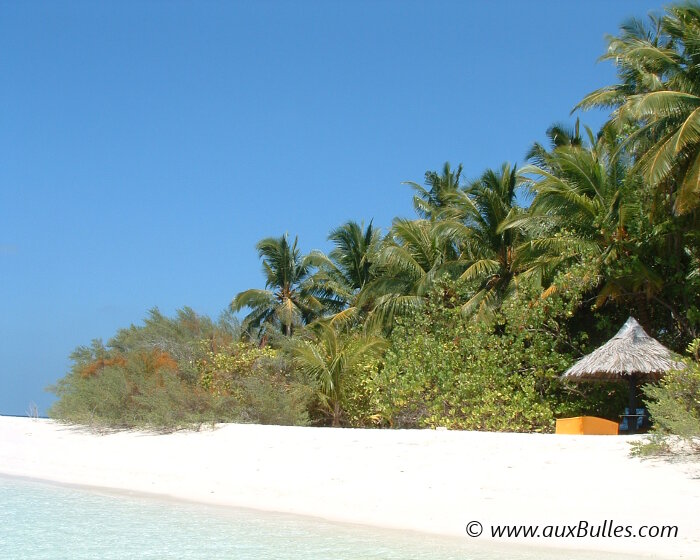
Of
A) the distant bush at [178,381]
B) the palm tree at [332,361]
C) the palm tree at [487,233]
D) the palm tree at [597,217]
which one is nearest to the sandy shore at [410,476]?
the distant bush at [178,381]

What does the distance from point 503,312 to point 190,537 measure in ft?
32.5

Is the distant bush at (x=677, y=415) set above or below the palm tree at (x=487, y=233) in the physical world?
below

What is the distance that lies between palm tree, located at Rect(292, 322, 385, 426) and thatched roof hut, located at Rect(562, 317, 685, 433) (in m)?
5.70

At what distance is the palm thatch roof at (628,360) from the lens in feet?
41.6

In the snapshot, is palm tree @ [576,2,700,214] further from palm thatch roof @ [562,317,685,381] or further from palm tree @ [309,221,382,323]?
palm tree @ [309,221,382,323]

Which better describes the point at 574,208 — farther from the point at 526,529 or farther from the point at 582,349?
the point at 526,529

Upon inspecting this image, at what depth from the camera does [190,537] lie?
8164mm

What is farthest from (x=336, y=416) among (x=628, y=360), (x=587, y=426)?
(x=628, y=360)

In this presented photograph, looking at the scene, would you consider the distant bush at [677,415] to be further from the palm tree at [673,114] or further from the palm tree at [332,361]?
the palm tree at [332,361]

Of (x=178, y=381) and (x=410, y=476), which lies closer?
(x=410, y=476)

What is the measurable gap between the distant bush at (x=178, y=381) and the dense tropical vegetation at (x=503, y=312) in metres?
0.04

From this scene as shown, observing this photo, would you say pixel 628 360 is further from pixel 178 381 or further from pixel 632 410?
pixel 178 381

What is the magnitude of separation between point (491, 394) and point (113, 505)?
7862 millimetres

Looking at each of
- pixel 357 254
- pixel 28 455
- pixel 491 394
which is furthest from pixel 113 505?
pixel 357 254
